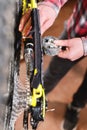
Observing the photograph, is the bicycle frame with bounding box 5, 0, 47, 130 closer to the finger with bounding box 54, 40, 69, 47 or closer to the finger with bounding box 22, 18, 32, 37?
the finger with bounding box 22, 18, 32, 37

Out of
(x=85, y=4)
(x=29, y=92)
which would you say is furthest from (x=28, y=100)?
(x=85, y=4)

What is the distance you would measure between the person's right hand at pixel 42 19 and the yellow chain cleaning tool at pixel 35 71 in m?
0.02

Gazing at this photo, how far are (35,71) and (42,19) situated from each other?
0.26 m

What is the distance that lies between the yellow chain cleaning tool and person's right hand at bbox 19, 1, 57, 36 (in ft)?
0.07

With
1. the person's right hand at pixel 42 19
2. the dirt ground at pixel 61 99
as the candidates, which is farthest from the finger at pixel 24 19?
the dirt ground at pixel 61 99

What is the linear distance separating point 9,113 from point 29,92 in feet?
0.18

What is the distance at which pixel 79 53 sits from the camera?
0.83 meters

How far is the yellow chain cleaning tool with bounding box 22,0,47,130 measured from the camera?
0.53m

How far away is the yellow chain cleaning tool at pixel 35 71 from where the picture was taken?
20.9 inches

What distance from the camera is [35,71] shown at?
53cm

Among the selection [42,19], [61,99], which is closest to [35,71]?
[42,19]

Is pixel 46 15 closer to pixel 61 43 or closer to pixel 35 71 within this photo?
pixel 61 43

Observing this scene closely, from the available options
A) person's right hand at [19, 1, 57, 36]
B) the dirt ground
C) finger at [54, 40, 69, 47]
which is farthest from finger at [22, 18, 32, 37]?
the dirt ground

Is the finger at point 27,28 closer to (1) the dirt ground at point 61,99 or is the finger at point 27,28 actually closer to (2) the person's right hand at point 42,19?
(2) the person's right hand at point 42,19
